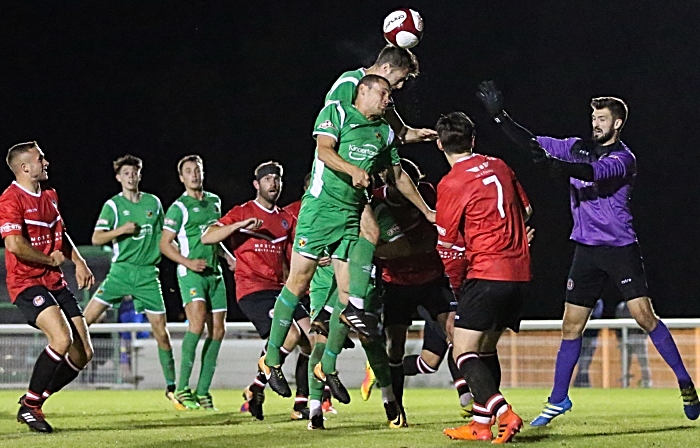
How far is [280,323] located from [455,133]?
185 cm

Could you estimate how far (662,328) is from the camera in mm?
8164

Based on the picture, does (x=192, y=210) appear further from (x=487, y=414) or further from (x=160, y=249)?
(x=487, y=414)

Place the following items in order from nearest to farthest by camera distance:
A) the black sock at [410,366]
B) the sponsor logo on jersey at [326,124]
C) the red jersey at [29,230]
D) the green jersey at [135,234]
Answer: the sponsor logo on jersey at [326,124]
the red jersey at [29,230]
the black sock at [410,366]
the green jersey at [135,234]

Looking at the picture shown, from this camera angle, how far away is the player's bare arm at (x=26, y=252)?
8305 millimetres

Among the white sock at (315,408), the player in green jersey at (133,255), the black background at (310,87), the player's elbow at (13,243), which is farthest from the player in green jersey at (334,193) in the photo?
the black background at (310,87)

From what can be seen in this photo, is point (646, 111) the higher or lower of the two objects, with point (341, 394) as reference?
higher

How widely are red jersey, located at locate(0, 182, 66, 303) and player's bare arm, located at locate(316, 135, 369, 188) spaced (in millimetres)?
2444

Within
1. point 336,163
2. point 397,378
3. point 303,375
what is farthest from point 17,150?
point 397,378

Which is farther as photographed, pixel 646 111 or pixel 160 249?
pixel 646 111

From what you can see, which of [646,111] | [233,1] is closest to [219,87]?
[233,1]

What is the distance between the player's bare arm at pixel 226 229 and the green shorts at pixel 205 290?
125cm

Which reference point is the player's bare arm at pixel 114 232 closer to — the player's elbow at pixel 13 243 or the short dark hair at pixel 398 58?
the player's elbow at pixel 13 243

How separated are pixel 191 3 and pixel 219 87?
1.89 metres

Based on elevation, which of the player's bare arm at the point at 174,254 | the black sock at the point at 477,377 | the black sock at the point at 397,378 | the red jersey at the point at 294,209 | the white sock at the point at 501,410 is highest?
the red jersey at the point at 294,209
